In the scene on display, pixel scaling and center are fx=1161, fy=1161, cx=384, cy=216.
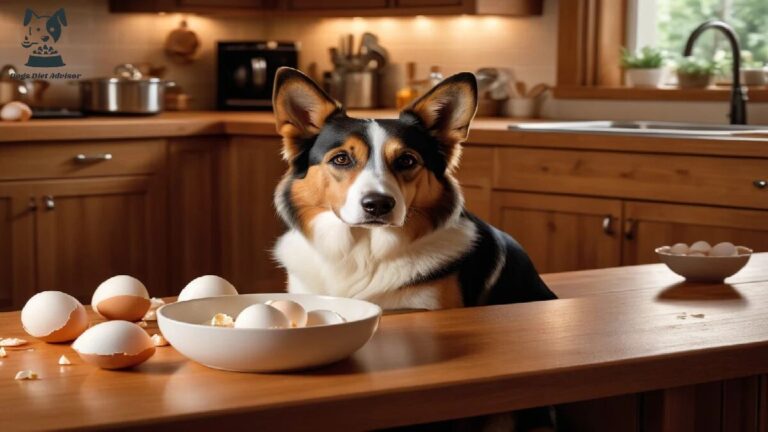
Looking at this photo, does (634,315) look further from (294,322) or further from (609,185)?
(609,185)

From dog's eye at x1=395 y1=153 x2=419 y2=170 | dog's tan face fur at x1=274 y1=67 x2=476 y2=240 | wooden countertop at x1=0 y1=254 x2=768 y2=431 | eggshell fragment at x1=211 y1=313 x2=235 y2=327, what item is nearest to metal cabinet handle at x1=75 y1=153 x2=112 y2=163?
dog's tan face fur at x1=274 y1=67 x2=476 y2=240

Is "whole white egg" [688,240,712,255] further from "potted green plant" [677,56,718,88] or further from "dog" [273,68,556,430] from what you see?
"potted green plant" [677,56,718,88]

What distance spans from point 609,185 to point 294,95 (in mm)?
1965

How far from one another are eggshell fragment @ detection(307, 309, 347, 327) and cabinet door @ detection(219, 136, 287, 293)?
3015 millimetres

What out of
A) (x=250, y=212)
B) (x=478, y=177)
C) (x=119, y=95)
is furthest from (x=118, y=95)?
(x=478, y=177)

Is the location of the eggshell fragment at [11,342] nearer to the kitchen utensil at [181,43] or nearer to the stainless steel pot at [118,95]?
the stainless steel pot at [118,95]

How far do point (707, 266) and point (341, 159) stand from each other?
697 millimetres

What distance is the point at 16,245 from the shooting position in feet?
13.6

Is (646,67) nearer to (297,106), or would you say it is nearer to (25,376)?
(297,106)

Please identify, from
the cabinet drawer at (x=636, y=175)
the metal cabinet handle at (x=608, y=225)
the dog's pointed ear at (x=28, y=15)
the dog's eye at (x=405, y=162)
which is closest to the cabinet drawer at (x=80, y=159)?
the dog's pointed ear at (x=28, y=15)

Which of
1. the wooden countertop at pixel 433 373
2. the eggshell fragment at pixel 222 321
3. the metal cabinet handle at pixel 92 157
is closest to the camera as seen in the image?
the wooden countertop at pixel 433 373

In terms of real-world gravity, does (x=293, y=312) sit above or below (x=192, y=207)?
above

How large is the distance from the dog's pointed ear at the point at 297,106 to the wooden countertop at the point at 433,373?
1.33 feet

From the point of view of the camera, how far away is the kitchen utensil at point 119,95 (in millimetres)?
4660
